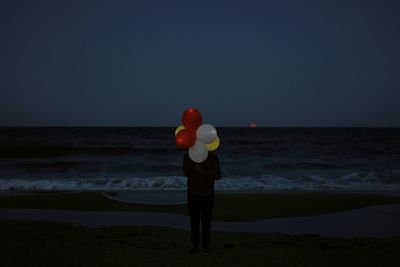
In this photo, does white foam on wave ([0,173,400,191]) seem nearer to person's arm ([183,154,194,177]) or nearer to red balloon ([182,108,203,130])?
person's arm ([183,154,194,177])

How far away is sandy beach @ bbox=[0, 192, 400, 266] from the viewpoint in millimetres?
5152

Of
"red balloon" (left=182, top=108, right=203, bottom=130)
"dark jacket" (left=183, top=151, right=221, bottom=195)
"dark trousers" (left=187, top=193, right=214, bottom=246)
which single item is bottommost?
"dark trousers" (left=187, top=193, right=214, bottom=246)

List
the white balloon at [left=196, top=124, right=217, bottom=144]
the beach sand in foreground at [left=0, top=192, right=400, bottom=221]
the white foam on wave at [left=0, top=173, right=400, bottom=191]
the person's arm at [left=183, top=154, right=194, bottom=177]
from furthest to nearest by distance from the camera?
the white foam on wave at [left=0, top=173, right=400, bottom=191], the beach sand in foreground at [left=0, top=192, right=400, bottom=221], the person's arm at [left=183, top=154, right=194, bottom=177], the white balloon at [left=196, top=124, right=217, bottom=144]

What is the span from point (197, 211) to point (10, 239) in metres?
3.37

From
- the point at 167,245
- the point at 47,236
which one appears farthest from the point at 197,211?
the point at 47,236

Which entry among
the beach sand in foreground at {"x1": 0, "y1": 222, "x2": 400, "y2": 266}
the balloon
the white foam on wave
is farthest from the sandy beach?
the white foam on wave

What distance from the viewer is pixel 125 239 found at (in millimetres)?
6492

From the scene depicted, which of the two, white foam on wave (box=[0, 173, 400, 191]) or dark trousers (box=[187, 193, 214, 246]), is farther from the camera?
white foam on wave (box=[0, 173, 400, 191])

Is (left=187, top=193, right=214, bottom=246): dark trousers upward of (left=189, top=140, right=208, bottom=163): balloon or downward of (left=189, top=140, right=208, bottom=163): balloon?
downward

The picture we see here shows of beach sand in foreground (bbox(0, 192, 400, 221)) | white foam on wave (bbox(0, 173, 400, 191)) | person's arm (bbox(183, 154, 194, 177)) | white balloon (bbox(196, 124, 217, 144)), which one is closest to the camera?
white balloon (bbox(196, 124, 217, 144))

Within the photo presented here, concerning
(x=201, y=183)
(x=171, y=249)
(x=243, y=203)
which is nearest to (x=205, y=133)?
(x=201, y=183)

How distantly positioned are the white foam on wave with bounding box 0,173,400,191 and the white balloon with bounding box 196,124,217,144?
9325mm

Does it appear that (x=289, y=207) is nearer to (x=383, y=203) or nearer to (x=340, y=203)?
(x=340, y=203)

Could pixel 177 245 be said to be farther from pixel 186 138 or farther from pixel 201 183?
pixel 186 138
